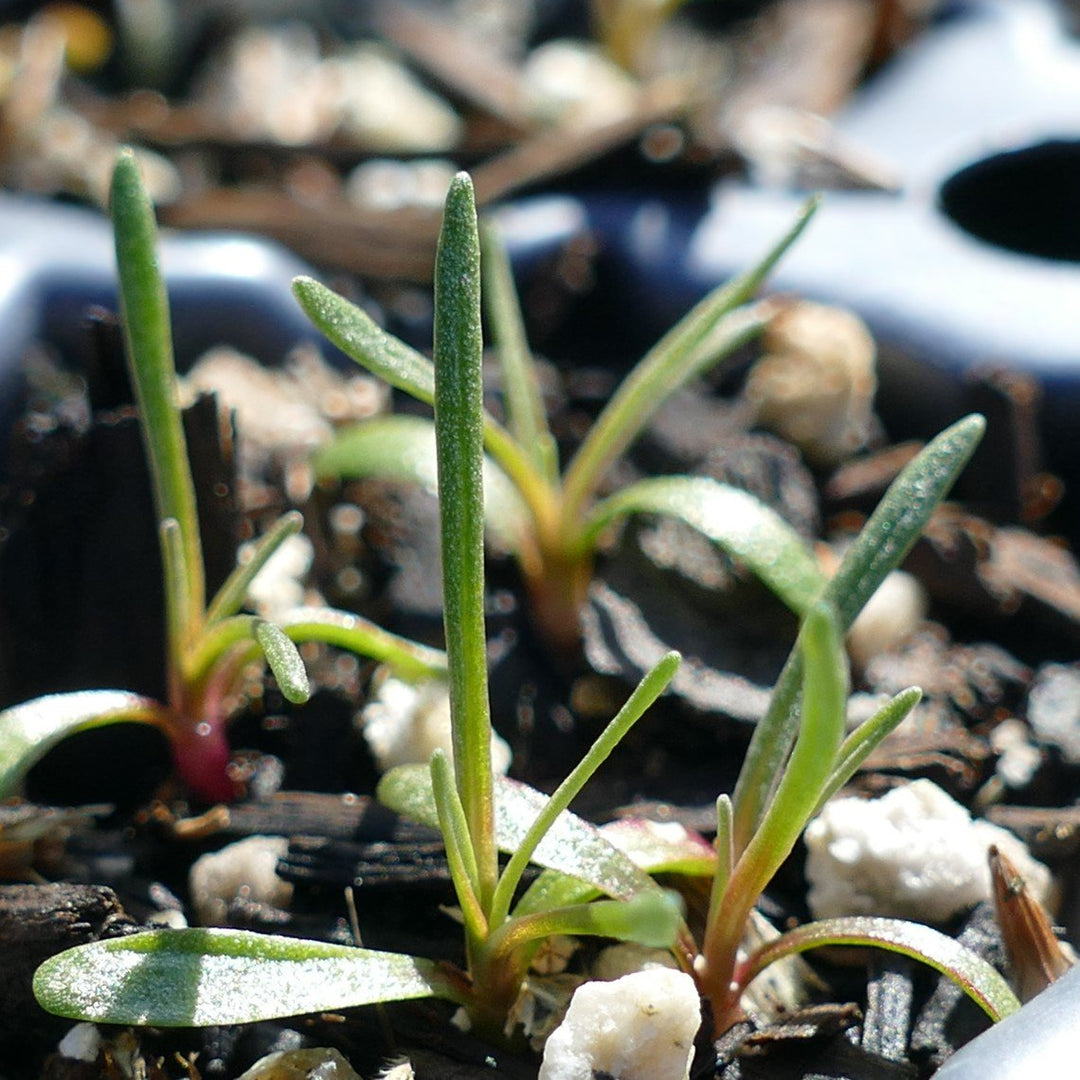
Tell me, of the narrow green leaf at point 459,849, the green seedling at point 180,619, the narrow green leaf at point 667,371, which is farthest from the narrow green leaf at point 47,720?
the narrow green leaf at point 667,371

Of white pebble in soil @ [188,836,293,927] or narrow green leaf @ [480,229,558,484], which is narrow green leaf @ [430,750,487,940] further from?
narrow green leaf @ [480,229,558,484]

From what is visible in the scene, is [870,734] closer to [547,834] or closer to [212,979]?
[547,834]

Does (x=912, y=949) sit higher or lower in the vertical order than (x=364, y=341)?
lower

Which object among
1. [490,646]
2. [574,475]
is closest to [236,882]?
[490,646]

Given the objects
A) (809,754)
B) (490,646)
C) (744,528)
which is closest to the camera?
(809,754)

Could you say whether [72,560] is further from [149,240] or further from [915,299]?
[915,299]

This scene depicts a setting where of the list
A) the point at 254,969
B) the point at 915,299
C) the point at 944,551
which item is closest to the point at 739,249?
the point at 915,299

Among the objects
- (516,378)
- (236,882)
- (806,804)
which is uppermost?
(516,378)

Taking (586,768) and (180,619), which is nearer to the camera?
(586,768)
